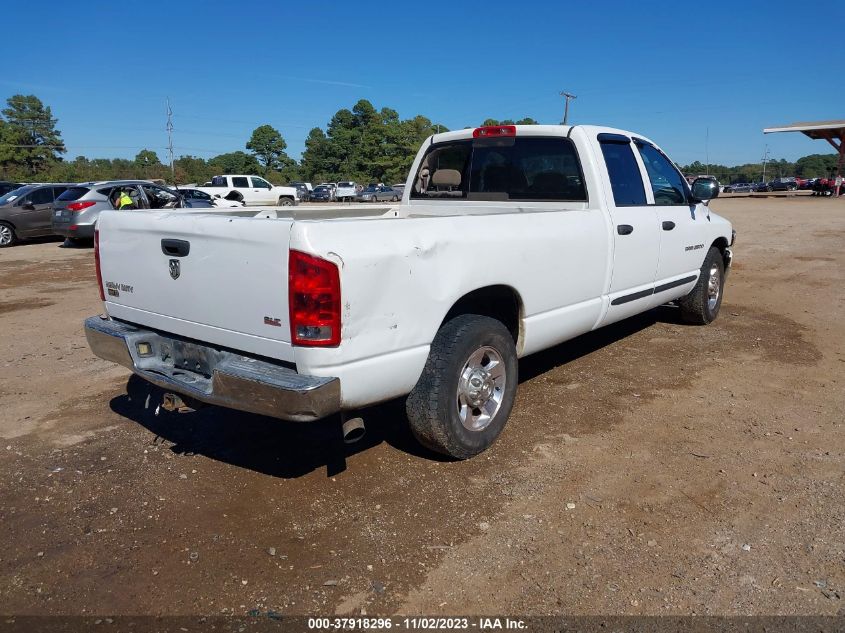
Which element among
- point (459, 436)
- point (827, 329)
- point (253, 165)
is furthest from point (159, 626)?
point (253, 165)

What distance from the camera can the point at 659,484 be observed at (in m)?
3.57

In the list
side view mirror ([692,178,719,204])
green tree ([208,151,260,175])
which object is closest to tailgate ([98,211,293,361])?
side view mirror ([692,178,719,204])

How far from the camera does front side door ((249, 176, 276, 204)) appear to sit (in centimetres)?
3228

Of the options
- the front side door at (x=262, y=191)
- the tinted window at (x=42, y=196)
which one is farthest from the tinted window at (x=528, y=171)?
the front side door at (x=262, y=191)

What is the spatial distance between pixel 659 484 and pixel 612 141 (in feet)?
9.55

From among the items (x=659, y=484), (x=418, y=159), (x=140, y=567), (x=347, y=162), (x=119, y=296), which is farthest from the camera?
(x=347, y=162)

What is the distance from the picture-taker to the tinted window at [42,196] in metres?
17.3

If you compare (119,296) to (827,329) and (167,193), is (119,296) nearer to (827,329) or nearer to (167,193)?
(827,329)

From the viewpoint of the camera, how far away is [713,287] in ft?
23.1

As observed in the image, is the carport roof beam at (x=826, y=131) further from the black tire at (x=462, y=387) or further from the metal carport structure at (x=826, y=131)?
the black tire at (x=462, y=387)

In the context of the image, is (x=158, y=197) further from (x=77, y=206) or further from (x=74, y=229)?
(x=74, y=229)

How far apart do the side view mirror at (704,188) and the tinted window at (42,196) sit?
1732 cm

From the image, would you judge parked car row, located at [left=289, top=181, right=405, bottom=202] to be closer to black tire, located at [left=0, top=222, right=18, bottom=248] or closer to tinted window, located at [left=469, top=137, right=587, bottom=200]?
black tire, located at [left=0, top=222, right=18, bottom=248]

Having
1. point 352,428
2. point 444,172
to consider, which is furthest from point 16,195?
point 352,428
